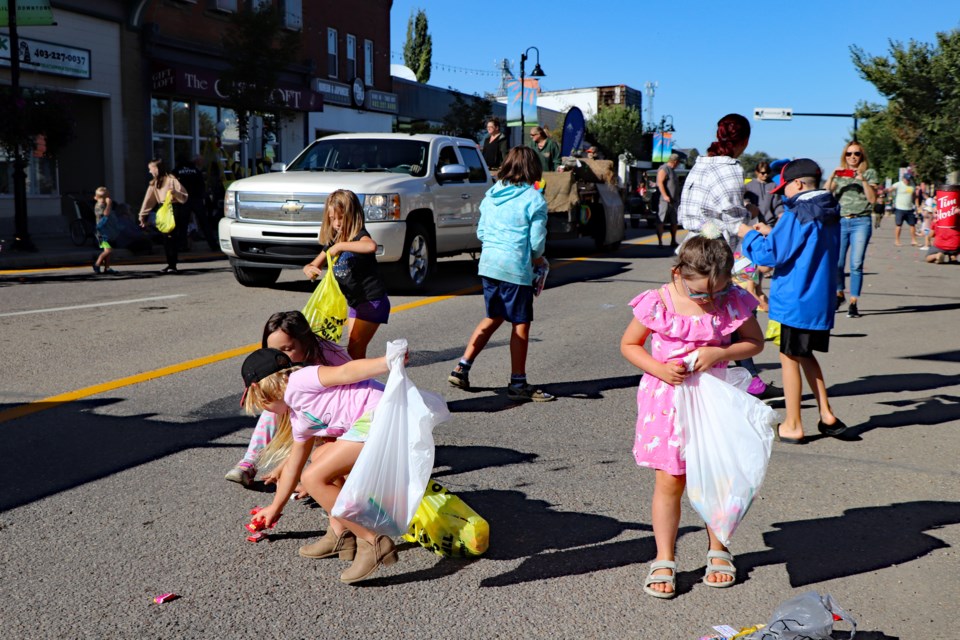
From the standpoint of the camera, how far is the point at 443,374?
725 cm

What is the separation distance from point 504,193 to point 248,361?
3.19 metres

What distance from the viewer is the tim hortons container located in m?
14.6

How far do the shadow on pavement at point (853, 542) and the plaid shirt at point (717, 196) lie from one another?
2.40 meters

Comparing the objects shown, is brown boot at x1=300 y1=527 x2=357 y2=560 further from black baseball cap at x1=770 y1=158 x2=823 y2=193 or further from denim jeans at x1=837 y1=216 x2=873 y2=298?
denim jeans at x1=837 y1=216 x2=873 y2=298

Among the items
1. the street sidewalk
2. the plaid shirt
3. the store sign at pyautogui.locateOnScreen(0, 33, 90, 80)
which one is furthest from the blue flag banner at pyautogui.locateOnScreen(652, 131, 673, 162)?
the plaid shirt

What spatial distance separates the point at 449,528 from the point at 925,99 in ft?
51.7

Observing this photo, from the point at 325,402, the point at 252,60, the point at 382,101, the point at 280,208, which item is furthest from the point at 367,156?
the point at 382,101

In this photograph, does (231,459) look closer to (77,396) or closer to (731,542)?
(77,396)

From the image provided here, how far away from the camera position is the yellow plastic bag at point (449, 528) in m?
3.72

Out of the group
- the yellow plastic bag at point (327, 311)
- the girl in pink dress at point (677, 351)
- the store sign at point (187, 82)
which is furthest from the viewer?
the store sign at point (187, 82)

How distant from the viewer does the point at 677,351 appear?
3584 mm

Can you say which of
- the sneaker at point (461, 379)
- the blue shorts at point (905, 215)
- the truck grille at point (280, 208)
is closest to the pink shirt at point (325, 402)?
the sneaker at point (461, 379)

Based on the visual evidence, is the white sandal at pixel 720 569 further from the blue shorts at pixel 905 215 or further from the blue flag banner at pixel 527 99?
the blue flag banner at pixel 527 99

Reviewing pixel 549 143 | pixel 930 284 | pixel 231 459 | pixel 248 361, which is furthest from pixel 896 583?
pixel 549 143
